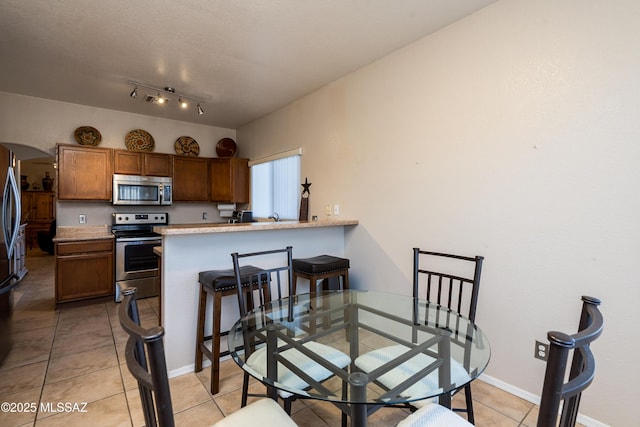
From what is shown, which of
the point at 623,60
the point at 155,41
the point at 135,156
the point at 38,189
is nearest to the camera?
the point at 623,60

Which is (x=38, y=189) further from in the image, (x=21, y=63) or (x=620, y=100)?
(x=620, y=100)

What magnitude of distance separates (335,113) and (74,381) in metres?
3.25

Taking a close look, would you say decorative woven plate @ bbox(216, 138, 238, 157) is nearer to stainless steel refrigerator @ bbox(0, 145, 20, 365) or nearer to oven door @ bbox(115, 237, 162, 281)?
oven door @ bbox(115, 237, 162, 281)

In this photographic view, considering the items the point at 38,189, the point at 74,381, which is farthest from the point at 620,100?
the point at 38,189

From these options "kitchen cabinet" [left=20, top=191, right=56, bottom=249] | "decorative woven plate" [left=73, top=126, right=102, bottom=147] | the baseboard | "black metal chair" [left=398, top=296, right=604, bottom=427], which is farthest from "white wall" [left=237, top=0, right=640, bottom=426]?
"kitchen cabinet" [left=20, top=191, right=56, bottom=249]

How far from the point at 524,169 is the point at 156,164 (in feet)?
15.2

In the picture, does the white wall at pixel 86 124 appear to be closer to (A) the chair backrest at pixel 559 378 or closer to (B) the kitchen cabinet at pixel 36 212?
(A) the chair backrest at pixel 559 378

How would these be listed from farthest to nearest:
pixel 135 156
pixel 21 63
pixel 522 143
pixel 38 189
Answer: pixel 38 189
pixel 135 156
pixel 21 63
pixel 522 143

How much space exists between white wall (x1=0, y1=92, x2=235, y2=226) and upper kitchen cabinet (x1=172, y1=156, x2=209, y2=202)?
282 mm

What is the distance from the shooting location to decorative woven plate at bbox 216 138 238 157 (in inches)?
206

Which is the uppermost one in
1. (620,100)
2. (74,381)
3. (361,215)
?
(620,100)

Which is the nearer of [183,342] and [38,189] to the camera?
[183,342]

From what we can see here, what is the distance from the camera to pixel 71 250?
3.63 meters

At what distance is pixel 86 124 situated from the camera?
4199 millimetres
